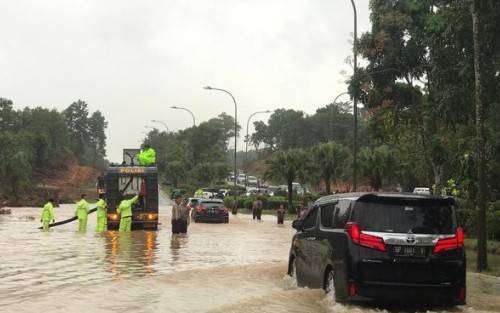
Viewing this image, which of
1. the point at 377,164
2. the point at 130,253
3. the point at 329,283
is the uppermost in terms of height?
the point at 377,164

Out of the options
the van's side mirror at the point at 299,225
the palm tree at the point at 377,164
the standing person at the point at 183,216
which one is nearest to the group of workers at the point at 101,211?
the standing person at the point at 183,216

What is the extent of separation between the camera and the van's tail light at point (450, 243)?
353 inches

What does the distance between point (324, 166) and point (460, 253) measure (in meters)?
46.7

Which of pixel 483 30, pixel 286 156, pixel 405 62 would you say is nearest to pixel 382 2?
pixel 405 62

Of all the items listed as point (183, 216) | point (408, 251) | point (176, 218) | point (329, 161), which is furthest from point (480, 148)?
point (329, 161)

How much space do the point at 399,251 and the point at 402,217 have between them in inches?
18.5

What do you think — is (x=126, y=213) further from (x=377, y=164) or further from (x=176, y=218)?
(x=377, y=164)

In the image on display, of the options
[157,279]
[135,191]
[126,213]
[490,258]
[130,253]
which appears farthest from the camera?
[135,191]

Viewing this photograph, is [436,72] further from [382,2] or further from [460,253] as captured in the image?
[382,2]

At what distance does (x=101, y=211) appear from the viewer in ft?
95.8

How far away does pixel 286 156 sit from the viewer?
55125 mm

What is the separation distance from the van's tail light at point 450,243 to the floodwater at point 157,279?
912 mm

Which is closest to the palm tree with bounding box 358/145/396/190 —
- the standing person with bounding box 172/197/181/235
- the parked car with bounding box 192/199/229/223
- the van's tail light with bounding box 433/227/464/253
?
the parked car with bounding box 192/199/229/223

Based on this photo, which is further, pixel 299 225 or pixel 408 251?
pixel 299 225
